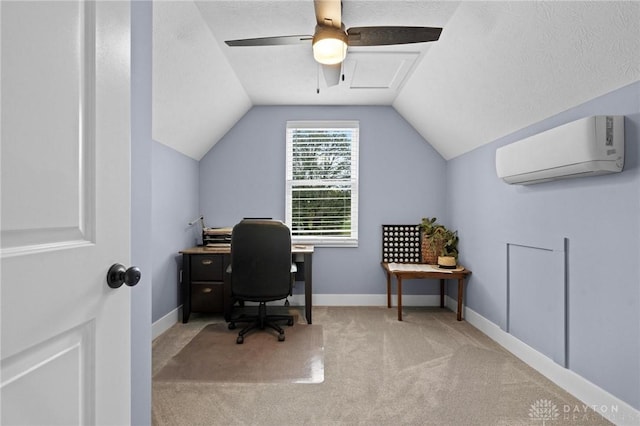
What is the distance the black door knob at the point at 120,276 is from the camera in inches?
29.5

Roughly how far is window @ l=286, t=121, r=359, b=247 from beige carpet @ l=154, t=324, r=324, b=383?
4.39 ft

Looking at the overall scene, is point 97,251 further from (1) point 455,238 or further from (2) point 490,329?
(1) point 455,238

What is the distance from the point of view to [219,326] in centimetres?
309

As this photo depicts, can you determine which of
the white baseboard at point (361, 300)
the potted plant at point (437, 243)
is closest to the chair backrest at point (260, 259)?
the white baseboard at point (361, 300)

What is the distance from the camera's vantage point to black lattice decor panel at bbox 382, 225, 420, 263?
3.77m

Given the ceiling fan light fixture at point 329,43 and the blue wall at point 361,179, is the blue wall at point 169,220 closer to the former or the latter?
the blue wall at point 361,179

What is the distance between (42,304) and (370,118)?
12.2 ft

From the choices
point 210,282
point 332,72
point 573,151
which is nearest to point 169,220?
point 210,282

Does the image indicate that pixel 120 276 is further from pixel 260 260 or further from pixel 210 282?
pixel 210 282

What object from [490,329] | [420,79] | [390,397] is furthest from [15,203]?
[490,329]

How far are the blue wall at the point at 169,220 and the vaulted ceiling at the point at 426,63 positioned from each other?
0.20 meters

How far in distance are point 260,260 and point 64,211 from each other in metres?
2.06

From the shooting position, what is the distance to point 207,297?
10.5ft

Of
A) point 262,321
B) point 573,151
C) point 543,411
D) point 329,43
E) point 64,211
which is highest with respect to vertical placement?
point 329,43
